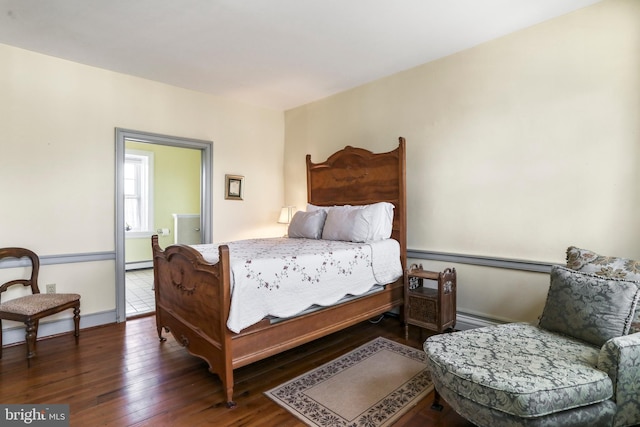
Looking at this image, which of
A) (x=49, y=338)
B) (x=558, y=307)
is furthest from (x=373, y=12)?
(x=49, y=338)

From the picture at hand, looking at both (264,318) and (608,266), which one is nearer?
(608,266)

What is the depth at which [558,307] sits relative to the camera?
6.30 feet

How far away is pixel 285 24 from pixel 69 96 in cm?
233

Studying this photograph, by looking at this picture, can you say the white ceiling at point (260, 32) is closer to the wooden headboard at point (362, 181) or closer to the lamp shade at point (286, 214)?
the wooden headboard at point (362, 181)

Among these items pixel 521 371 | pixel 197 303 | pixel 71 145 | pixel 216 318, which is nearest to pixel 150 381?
pixel 197 303

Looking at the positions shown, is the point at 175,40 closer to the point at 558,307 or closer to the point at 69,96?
the point at 69,96

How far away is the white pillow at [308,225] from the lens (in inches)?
141

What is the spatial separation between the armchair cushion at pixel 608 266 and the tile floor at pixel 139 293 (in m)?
4.16

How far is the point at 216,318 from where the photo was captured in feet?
6.57

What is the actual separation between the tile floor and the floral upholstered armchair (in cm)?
345

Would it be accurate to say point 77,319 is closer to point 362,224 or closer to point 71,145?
point 71,145

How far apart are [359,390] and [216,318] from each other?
3.47ft

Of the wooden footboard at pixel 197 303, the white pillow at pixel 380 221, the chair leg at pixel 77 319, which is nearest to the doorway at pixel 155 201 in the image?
the chair leg at pixel 77 319

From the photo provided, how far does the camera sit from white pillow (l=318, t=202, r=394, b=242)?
3.14 meters
